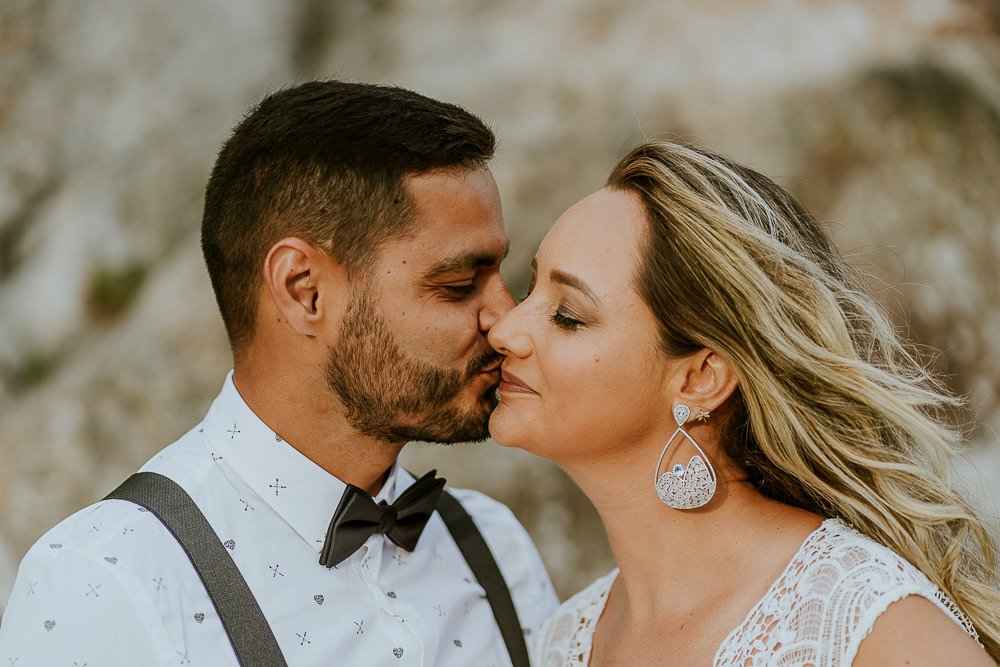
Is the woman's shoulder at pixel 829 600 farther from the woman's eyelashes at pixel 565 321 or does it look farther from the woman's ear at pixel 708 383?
the woman's eyelashes at pixel 565 321

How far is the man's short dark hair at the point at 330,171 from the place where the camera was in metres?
2.13

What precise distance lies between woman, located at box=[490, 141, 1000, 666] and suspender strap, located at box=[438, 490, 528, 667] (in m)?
0.30

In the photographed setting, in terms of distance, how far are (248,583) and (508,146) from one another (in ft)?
8.45

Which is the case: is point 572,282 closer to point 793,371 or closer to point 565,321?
point 565,321

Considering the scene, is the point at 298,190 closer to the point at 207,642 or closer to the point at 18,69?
the point at 207,642

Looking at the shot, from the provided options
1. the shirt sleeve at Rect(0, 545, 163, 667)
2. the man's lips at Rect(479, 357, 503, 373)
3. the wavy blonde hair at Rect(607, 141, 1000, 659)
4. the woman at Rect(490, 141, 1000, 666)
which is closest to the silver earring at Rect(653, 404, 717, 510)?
the woman at Rect(490, 141, 1000, 666)

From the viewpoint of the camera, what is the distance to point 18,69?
4.09m

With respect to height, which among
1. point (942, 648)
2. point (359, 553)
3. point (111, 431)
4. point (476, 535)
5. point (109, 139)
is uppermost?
point (109, 139)

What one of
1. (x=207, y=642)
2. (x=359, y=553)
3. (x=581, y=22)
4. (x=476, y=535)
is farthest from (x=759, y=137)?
(x=207, y=642)

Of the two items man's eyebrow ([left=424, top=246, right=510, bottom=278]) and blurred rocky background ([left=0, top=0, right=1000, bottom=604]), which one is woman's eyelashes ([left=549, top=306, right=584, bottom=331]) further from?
blurred rocky background ([left=0, top=0, right=1000, bottom=604])

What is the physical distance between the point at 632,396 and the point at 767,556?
15.9 inches

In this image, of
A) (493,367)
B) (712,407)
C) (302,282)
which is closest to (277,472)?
(302,282)

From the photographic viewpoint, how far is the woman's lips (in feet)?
6.82

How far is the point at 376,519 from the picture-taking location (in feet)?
6.81
